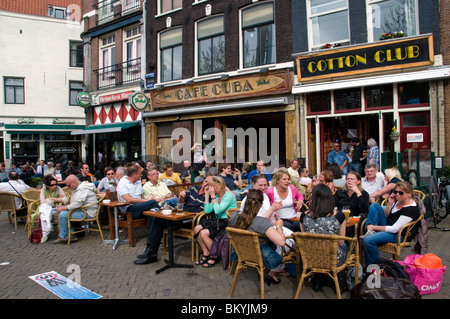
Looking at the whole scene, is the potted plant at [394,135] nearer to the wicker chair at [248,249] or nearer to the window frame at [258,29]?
the window frame at [258,29]

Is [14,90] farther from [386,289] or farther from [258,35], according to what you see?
[386,289]

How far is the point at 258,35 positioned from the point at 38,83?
16.9 meters

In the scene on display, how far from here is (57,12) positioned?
24594mm

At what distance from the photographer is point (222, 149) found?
43.9ft

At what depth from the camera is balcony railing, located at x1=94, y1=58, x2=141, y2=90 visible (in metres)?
16.0

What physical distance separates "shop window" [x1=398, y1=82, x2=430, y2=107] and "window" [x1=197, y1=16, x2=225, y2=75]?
614cm

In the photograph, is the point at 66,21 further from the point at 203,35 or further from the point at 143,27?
the point at 203,35

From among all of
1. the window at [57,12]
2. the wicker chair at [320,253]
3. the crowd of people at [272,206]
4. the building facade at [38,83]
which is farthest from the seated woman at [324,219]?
the window at [57,12]

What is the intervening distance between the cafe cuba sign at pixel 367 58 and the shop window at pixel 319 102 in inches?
22.7

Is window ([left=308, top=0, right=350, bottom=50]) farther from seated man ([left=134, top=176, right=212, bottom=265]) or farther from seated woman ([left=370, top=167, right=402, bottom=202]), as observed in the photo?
seated man ([left=134, top=176, right=212, bottom=265])

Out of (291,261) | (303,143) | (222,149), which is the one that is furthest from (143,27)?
(291,261)

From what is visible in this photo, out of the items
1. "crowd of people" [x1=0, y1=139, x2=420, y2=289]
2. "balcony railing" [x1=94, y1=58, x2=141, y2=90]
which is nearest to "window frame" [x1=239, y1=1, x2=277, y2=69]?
"crowd of people" [x1=0, y1=139, x2=420, y2=289]

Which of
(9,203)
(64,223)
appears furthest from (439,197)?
(9,203)

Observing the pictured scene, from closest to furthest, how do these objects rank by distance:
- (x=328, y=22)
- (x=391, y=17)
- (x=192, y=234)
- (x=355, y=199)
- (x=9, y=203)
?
(x=355, y=199) → (x=192, y=234) → (x=9, y=203) → (x=391, y=17) → (x=328, y=22)
